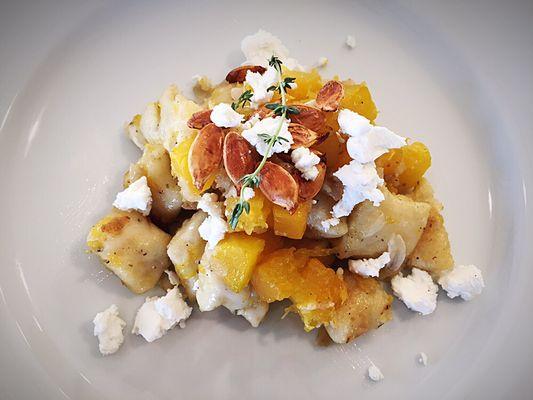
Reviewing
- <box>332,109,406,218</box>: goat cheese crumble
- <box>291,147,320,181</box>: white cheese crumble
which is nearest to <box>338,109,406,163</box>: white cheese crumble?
<box>332,109,406,218</box>: goat cheese crumble

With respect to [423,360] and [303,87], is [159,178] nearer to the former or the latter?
[303,87]

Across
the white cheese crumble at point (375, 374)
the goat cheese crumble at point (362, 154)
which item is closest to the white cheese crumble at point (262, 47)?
the goat cheese crumble at point (362, 154)

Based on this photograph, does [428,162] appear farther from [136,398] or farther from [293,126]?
[136,398]

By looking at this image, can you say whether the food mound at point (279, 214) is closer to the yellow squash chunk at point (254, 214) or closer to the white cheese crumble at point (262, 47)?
Result: the yellow squash chunk at point (254, 214)

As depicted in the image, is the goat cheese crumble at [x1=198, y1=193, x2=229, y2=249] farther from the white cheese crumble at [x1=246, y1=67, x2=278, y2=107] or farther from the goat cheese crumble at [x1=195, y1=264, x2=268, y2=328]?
the white cheese crumble at [x1=246, y1=67, x2=278, y2=107]

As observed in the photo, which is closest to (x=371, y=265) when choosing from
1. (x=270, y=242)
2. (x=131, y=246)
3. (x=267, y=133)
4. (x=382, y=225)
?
(x=382, y=225)

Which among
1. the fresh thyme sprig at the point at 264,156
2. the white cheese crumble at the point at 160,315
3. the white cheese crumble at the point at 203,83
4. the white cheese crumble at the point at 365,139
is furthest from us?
the white cheese crumble at the point at 203,83
